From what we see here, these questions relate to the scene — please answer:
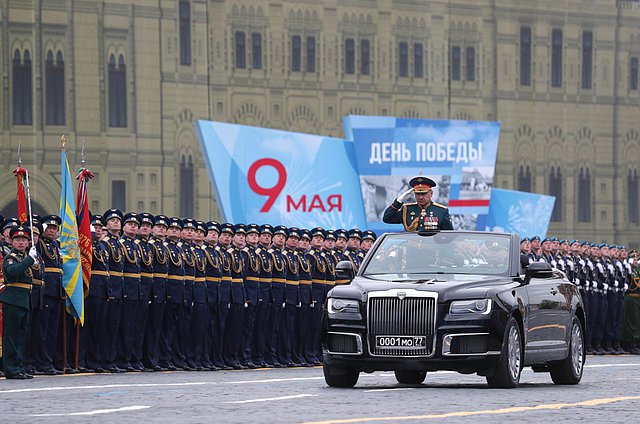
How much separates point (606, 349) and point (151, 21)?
13.4 m

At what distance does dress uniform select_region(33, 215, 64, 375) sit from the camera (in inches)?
767

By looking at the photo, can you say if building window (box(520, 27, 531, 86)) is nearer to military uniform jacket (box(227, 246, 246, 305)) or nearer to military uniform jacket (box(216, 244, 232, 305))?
military uniform jacket (box(227, 246, 246, 305))

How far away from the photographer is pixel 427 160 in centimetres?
3641

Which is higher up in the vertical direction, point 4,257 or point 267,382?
point 4,257

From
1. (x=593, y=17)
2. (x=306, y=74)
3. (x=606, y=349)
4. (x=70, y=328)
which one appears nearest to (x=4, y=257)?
(x=70, y=328)

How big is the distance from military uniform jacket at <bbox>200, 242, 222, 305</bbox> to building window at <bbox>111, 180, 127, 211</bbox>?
16297 millimetres

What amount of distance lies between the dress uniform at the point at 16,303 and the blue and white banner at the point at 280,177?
13.2m

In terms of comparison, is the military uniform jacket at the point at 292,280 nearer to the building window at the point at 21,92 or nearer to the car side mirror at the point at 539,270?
the car side mirror at the point at 539,270

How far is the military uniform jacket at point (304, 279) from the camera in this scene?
24.4 m

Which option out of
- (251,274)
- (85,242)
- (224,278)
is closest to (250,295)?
(251,274)

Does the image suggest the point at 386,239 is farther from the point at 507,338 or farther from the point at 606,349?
the point at 606,349

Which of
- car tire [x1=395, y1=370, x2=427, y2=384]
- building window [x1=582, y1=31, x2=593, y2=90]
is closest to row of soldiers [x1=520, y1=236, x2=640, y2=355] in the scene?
car tire [x1=395, y1=370, x2=427, y2=384]

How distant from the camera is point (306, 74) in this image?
42875mm

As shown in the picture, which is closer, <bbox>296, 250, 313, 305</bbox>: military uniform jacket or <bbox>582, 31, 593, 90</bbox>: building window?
<bbox>296, 250, 313, 305</bbox>: military uniform jacket
